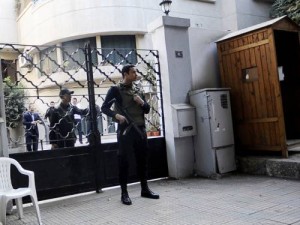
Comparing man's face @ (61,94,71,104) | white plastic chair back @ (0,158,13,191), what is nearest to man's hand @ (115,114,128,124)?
man's face @ (61,94,71,104)

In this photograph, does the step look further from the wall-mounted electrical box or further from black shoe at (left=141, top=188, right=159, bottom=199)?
black shoe at (left=141, top=188, right=159, bottom=199)

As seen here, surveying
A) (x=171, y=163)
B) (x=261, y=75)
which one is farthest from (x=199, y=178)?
(x=261, y=75)

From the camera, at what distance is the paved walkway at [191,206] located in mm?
4000

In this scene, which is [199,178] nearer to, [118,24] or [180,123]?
[180,123]

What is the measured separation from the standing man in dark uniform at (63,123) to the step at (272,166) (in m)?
3.16

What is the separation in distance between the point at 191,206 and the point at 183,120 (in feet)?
6.72

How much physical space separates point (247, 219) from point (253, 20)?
15.6 metres

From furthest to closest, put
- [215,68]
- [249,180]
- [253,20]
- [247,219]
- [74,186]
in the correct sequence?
[253,20]
[215,68]
[249,180]
[74,186]
[247,219]

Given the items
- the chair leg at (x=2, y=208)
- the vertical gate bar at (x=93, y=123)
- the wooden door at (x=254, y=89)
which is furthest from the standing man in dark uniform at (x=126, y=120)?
the wooden door at (x=254, y=89)

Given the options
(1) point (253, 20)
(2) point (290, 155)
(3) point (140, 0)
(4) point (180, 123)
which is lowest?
(2) point (290, 155)

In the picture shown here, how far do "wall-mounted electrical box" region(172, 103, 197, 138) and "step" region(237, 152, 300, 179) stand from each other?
1130mm

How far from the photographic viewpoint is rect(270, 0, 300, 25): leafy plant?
34.0 feet

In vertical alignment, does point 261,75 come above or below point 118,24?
below

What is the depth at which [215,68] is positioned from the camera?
7.06m
